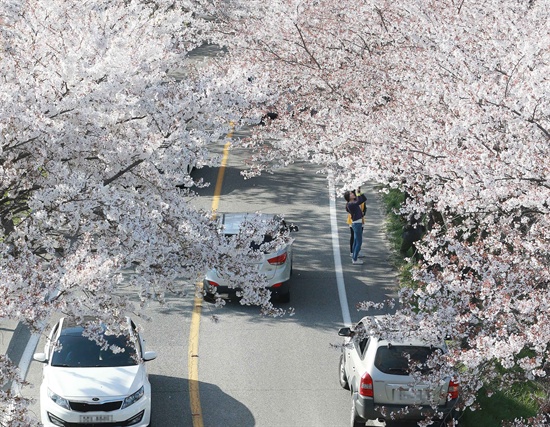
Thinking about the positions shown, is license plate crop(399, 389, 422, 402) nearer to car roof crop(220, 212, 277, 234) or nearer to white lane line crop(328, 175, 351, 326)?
white lane line crop(328, 175, 351, 326)

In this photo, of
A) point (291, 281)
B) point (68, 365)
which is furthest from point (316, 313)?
point (68, 365)

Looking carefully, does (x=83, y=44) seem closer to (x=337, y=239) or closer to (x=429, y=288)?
(x=429, y=288)

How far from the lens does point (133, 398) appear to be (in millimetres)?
13320

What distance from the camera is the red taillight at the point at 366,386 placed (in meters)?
12.8

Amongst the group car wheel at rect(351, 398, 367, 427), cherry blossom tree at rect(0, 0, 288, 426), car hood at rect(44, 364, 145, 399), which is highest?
cherry blossom tree at rect(0, 0, 288, 426)

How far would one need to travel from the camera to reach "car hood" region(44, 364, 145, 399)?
43.3ft

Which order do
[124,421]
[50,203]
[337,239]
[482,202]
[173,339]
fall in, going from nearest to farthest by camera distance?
[50,203]
[482,202]
[124,421]
[173,339]
[337,239]

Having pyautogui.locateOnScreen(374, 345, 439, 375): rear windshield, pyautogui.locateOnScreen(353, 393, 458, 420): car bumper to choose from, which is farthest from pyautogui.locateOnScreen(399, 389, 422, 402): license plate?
pyautogui.locateOnScreen(374, 345, 439, 375): rear windshield

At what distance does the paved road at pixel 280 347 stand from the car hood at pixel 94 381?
35.3 inches

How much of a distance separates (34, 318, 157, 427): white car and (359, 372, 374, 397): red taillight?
319cm

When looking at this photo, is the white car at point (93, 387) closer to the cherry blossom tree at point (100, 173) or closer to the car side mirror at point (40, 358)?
the car side mirror at point (40, 358)

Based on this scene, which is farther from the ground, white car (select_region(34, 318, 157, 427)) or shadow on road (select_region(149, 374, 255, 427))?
white car (select_region(34, 318, 157, 427))

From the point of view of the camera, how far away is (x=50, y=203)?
1067 cm

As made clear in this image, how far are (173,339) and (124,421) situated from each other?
11.2 feet
